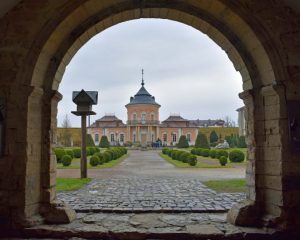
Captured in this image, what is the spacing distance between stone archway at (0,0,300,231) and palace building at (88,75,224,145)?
163 feet

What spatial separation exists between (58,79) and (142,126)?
52155 mm

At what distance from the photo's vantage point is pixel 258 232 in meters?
3.76

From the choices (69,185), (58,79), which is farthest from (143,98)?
(58,79)

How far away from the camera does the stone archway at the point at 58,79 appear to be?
12.9ft

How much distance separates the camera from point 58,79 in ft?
15.0

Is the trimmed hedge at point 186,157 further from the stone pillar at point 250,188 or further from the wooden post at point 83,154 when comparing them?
the stone pillar at point 250,188

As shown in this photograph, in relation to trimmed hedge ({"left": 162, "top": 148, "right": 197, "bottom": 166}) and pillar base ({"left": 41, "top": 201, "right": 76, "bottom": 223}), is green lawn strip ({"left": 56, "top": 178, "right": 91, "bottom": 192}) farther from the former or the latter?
trimmed hedge ({"left": 162, "top": 148, "right": 197, "bottom": 166})

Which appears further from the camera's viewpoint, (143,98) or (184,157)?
(143,98)

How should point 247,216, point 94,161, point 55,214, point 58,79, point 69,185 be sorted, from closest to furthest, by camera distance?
1. point 247,216
2. point 55,214
3. point 58,79
4. point 69,185
5. point 94,161

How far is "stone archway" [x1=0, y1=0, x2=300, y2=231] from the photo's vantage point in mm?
3922

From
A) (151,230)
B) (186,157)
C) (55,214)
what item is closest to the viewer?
(151,230)

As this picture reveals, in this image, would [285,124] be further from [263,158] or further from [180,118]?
[180,118]

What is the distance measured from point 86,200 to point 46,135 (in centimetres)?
223

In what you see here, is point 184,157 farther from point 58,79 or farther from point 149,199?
point 58,79
